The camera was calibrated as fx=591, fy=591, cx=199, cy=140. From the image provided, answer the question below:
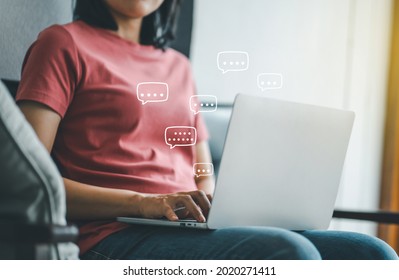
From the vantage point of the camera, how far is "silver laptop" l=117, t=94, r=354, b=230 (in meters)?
0.82

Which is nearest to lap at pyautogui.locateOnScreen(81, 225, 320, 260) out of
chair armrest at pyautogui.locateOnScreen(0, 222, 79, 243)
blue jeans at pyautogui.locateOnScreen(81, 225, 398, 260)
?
blue jeans at pyautogui.locateOnScreen(81, 225, 398, 260)

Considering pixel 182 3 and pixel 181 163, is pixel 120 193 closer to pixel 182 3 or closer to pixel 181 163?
pixel 181 163

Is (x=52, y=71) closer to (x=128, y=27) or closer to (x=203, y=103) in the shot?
(x=128, y=27)

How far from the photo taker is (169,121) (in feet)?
3.38

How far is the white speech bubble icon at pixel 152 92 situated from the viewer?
1001 mm

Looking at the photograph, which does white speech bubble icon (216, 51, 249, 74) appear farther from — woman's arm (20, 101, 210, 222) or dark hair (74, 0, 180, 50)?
woman's arm (20, 101, 210, 222)

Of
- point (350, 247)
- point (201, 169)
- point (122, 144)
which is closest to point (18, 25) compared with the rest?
point (122, 144)

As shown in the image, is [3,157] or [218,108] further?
[218,108]

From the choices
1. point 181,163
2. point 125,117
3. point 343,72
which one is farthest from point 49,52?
point 343,72

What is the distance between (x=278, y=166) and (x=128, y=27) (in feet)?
1.39

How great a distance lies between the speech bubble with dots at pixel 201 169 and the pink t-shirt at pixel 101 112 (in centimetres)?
10
